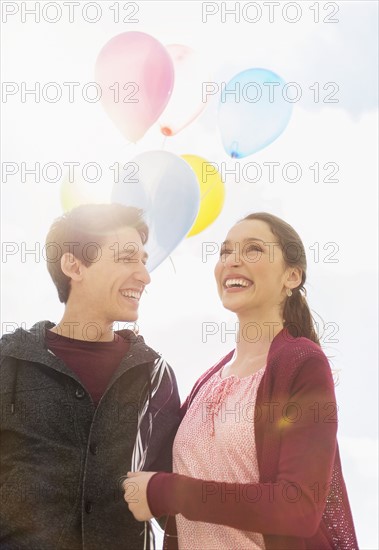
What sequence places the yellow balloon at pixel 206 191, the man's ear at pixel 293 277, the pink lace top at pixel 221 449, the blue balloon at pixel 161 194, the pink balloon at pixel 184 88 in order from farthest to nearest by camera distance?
the pink balloon at pixel 184 88 → the yellow balloon at pixel 206 191 → the blue balloon at pixel 161 194 → the man's ear at pixel 293 277 → the pink lace top at pixel 221 449

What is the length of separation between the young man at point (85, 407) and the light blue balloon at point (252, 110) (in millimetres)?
991

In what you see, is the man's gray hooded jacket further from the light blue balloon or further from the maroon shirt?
the light blue balloon

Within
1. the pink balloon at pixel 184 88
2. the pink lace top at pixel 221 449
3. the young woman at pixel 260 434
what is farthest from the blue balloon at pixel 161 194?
the pink lace top at pixel 221 449

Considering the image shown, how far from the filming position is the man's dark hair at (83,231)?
3.27 m

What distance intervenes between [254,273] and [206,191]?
0.97 metres

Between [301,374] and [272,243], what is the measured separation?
65cm

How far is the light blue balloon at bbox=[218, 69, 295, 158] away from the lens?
3.86 m

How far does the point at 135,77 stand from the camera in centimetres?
366

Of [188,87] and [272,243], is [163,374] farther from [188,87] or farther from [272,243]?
[188,87]

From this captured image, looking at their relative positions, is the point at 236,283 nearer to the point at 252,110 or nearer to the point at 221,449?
the point at 221,449

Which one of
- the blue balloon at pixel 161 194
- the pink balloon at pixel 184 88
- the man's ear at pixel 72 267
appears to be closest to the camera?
the man's ear at pixel 72 267

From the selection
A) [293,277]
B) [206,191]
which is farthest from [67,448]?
[206,191]

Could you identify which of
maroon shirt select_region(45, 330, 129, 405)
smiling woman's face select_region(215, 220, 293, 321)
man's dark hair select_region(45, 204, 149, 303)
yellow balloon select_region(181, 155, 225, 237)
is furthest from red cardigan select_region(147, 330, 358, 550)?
yellow balloon select_region(181, 155, 225, 237)

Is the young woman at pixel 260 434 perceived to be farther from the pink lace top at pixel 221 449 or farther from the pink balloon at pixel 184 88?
the pink balloon at pixel 184 88
